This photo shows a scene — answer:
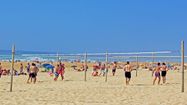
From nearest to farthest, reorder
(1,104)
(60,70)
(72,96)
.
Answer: (1,104)
(72,96)
(60,70)

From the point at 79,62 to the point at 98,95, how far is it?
133 ft

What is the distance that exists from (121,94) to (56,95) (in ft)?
6.46

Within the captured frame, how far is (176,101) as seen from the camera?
11.6 m

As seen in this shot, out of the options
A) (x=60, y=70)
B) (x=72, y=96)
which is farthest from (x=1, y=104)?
(x=60, y=70)

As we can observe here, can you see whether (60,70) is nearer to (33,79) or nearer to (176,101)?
(33,79)

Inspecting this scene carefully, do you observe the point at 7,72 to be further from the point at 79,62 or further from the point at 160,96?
the point at 79,62

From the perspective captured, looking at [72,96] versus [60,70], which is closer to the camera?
[72,96]

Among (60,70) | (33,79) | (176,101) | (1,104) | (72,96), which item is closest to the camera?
(1,104)

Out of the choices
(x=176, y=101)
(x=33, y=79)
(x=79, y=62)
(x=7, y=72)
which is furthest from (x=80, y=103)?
(x=79, y=62)

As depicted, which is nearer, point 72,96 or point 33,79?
point 72,96

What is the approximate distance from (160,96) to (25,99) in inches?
152

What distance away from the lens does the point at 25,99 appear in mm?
11969

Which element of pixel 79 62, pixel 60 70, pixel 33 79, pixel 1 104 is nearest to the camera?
pixel 1 104

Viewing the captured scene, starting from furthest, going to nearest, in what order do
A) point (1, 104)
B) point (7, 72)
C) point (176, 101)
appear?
point (7, 72) < point (176, 101) < point (1, 104)
